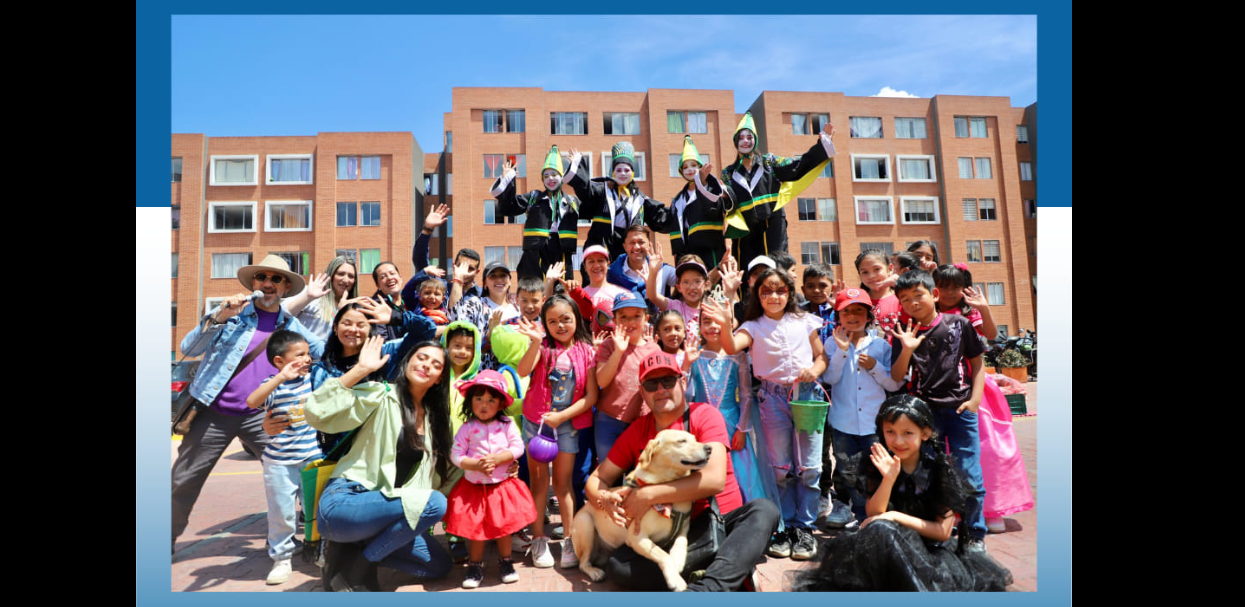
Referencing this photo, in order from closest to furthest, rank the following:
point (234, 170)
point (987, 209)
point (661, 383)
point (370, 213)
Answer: point (661, 383) → point (987, 209) → point (370, 213) → point (234, 170)

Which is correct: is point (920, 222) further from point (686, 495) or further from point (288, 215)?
point (686, 495)

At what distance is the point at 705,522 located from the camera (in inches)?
158

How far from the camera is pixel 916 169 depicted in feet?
94.2

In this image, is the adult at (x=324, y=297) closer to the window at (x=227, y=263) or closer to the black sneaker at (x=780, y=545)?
the black sneaker at (x=780, y=545)

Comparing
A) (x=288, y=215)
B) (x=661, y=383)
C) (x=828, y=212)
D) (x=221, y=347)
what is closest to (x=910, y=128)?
(x=828, y=212)

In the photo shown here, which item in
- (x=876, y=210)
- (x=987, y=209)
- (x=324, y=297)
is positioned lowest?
(x=324, y=297)

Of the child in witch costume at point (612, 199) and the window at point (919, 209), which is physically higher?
the window at point (919, 209)

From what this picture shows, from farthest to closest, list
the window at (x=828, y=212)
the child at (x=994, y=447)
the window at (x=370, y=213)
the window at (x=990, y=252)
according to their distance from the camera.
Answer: the window at (x=370, y=213) → the window at (x=828, y=212) → the window at (x=990, y=252) → the child at (x=994, y=447)

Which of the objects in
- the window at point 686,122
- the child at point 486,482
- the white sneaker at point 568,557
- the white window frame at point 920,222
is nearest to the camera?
the child at point 486,482

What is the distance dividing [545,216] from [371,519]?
4.60m

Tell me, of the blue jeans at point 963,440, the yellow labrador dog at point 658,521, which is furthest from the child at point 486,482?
the blue jeans at point 963,440

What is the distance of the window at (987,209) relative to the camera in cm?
2667

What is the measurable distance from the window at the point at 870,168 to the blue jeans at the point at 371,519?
1072 inches

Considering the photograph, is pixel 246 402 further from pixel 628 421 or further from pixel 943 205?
pixel 943 205
